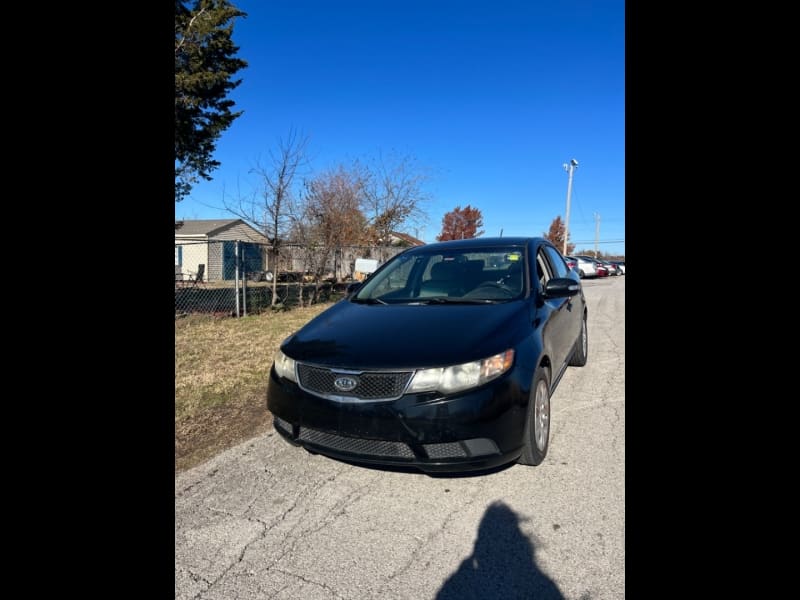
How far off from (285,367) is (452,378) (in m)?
1.15

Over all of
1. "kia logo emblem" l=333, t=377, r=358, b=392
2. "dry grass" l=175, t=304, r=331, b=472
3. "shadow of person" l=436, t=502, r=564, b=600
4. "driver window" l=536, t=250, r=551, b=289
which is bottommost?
"shadow of person" l=436, t=502, r=564, b=600

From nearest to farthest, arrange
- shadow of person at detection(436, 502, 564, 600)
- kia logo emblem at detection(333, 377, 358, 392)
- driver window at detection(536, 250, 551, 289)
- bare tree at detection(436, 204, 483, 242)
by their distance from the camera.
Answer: shadow of person at detection(436, 502, 564, 600) → kia logo emblem at detection(333, 377, 358, 392) → driver window at detection(536, 250, 551, 289) → bare tree at detection(436, 204, 483, 242)

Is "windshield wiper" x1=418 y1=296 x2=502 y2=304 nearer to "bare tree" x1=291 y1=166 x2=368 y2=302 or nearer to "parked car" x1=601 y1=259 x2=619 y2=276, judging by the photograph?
"bare tree" x1=291 y1=166 x2=368 y2=302

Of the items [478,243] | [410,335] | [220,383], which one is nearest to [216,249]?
[220,383]

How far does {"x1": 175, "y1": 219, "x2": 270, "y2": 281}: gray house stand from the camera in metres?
9.77

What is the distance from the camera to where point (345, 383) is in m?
2.58

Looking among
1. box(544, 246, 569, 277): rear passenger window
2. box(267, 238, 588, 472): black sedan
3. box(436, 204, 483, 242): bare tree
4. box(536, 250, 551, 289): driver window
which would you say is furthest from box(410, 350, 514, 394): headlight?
box(436, 204, 483, 242): bare tree

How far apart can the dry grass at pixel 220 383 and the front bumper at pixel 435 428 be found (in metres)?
1.31

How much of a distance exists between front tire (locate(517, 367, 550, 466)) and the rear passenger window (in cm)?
197

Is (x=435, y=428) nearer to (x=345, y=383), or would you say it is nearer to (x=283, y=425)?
(x=345, y=383)

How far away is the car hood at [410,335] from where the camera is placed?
8.44 ft

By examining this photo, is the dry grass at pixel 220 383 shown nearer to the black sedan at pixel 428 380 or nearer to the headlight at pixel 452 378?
the black sedan at pixel 428 380
